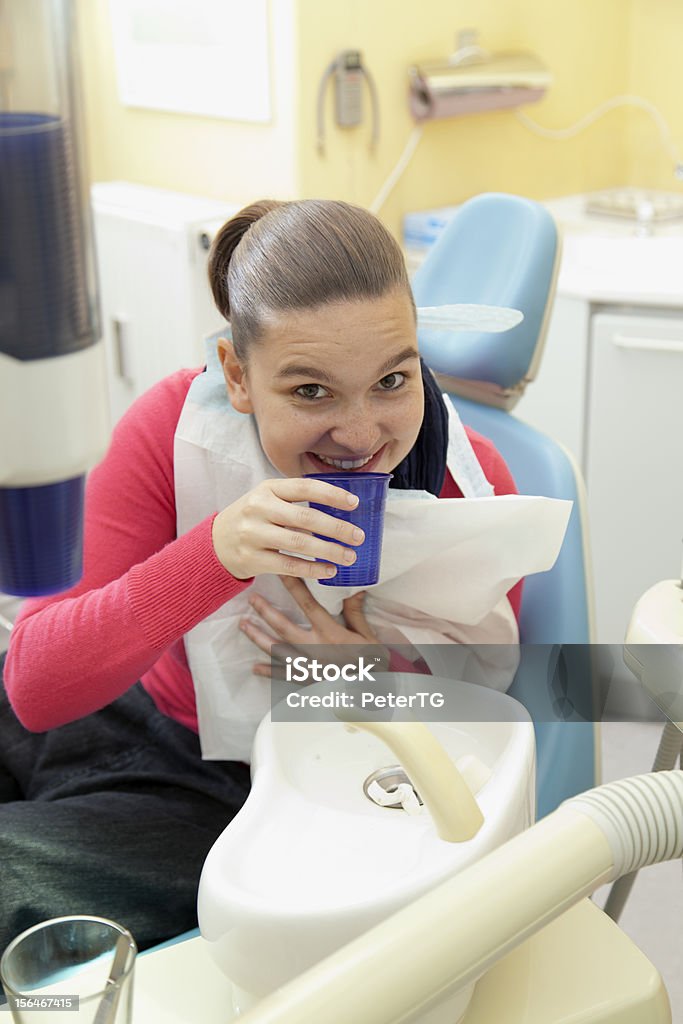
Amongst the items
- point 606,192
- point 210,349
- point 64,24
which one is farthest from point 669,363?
point 64,24

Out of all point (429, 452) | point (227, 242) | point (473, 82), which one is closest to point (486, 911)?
point (429, 452)

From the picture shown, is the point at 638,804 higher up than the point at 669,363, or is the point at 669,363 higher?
the point at 638,804

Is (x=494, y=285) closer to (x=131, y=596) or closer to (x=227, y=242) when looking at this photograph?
(x=227, y=242)

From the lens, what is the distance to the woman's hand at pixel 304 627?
902 mm

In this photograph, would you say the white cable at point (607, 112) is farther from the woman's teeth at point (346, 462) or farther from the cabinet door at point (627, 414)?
the woman's teeth at point (346, 462)

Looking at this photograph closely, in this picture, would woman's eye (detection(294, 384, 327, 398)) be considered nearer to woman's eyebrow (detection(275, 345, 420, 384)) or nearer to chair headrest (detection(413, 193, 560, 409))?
woman's eyebrow (detection(275, 345, 420, 384))

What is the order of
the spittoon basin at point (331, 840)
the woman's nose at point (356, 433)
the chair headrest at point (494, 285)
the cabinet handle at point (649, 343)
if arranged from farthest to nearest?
the cabinet handle at point (649, 343) < the chair headrest at point (494, 285) < the woman's nose at point (356, 433) < the spittoon basin at point (331, 840)

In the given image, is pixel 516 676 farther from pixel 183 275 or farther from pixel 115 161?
pixel 115 161

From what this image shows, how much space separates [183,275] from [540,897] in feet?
7.33

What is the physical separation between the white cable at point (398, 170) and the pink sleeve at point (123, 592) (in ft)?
5.21

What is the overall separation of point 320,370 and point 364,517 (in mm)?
156

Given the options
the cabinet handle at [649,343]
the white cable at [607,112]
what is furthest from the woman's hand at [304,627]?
the white cable at [607,112]

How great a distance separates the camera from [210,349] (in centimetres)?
101

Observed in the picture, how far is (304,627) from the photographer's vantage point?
917 mm
